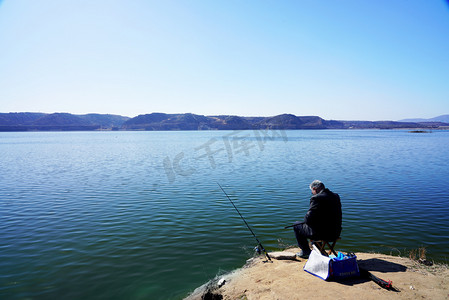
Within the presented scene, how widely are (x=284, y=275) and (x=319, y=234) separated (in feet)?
4.26

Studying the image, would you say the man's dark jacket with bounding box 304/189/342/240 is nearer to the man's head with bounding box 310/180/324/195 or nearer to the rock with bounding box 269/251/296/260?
the man's head with bounding box 310/180/324/195

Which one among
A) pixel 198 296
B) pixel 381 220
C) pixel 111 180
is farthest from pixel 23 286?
pixel 111 180

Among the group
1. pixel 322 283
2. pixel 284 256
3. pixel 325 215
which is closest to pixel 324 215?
pixel 325 215

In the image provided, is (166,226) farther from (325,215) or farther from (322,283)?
(322,283)

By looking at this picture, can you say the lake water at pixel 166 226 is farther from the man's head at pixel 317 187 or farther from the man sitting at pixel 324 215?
the man's head at pixel 317 187

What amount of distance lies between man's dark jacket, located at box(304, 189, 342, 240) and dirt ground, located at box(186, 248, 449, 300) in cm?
97

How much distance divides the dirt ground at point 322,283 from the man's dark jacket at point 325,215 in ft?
3.19

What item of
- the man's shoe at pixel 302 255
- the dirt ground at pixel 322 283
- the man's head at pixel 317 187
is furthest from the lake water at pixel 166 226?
the man's head at pixel 317 187

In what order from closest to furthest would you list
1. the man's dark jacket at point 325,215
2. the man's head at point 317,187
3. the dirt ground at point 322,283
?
the dirt ground at point 322,283 < the man's dark jacket at point 325,215 < the man's head at point 317,187

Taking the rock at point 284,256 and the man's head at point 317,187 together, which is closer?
the man's head at point 317,187

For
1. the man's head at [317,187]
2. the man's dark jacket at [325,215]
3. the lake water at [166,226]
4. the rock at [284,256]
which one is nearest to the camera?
the man's dark jacket at [325,215]

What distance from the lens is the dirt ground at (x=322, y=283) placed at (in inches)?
204

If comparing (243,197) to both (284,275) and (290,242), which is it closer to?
(290,242)

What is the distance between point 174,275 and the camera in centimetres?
748
